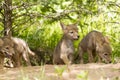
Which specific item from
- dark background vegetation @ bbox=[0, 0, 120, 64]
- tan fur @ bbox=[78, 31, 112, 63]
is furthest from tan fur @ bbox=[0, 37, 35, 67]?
tan fur @ bbox=[78, 31, 112, 63]

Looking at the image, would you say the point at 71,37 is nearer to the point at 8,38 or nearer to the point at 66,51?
the point at 66,51

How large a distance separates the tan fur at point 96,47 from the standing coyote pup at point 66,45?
0.31 metres

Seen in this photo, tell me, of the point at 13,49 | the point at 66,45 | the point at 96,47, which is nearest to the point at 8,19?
the point at 13,49

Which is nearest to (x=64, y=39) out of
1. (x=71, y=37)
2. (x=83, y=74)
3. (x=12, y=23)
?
(x=71, y=37)

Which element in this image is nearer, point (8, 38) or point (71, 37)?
point (8, 38)

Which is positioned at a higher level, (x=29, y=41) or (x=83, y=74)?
(x=83, y=74)

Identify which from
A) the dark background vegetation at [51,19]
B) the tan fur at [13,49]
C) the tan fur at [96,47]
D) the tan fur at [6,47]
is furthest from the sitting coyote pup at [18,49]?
the tan fur at [96,47]

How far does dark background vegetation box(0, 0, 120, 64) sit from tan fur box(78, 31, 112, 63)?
0.41 metres

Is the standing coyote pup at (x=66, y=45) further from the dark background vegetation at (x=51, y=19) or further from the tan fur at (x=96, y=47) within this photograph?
the dark background vegetation at (x=51, y=19)

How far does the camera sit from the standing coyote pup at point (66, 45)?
8195 millimetres

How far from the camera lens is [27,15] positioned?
8719mm

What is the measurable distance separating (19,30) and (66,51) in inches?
57.7

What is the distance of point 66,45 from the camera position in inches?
330

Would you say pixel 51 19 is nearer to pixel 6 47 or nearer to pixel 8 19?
pixel 8 19
